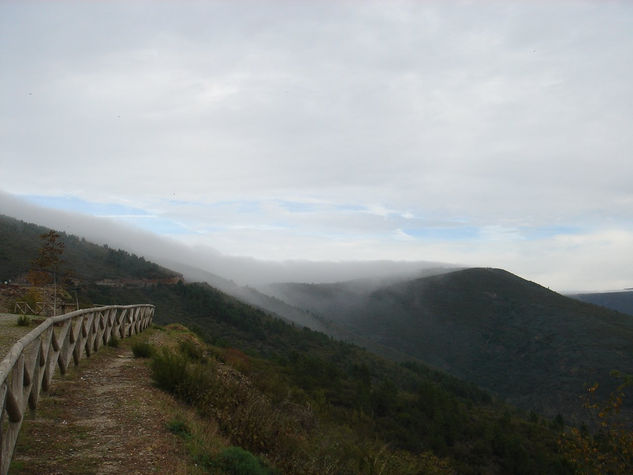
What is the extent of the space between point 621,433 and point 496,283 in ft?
426

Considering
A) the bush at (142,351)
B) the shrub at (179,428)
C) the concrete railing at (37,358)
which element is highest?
the concrete railing at (37,358)

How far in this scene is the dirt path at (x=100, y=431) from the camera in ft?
14.3

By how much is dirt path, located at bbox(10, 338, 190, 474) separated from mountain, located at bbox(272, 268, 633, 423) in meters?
51.1

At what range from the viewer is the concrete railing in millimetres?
3559

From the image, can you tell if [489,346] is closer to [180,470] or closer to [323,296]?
[323,296]

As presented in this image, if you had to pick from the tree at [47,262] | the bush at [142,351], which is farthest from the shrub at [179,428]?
the tree at [47,262]

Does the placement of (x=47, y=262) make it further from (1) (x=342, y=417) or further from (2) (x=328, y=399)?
(2) (x=328, y=399)

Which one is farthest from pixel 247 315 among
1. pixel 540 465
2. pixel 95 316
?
pixel 95 316

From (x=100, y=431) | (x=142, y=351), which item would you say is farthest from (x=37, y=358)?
(x=142, y=351)

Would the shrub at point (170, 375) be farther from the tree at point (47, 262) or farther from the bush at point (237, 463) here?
the tree at point (47, 262)

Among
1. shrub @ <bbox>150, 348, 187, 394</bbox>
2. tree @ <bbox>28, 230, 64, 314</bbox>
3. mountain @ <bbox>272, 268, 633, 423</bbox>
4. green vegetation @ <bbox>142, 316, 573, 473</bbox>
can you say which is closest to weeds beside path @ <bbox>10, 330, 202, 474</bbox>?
shrub @ <bbox>150, 348, 187, 394</bbox>

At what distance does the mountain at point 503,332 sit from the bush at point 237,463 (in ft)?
167

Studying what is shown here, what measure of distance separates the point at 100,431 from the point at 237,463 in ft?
5.78

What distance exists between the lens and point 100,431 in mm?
5254
